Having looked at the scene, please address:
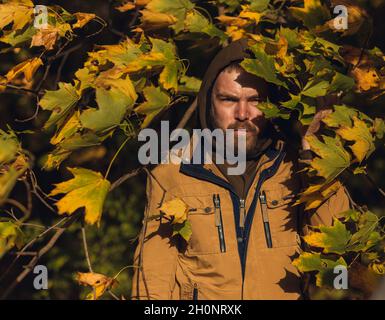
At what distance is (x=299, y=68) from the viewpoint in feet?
8.57

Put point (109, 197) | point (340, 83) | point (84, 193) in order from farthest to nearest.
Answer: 1. point (109, 197)
2. point (340, 83)
3. point (84, 193)

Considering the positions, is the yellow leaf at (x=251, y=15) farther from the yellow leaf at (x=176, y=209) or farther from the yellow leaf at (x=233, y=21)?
the yellow leaf at (x=176, y=209)

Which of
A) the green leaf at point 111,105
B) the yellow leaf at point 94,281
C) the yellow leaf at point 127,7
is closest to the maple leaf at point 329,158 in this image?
the green leaf at point 111,105

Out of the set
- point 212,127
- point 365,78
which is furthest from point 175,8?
point 365,78

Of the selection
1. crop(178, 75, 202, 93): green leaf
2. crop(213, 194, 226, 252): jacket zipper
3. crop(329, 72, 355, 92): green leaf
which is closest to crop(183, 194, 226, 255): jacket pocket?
crop(213, 194, 226, 252): jacket zipper

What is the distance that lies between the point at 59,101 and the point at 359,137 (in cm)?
99

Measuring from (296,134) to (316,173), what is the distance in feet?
1.73

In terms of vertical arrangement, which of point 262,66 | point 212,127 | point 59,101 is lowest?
point 212,127

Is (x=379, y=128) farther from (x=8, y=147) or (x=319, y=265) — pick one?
(x=8, y=147)

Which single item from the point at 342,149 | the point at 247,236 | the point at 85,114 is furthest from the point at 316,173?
the point at 85,114

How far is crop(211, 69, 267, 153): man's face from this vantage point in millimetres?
2805

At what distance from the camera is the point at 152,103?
8.57 feet

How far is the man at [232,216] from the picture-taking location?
2.71 metres

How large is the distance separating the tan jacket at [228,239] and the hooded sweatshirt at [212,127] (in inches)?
1.1
